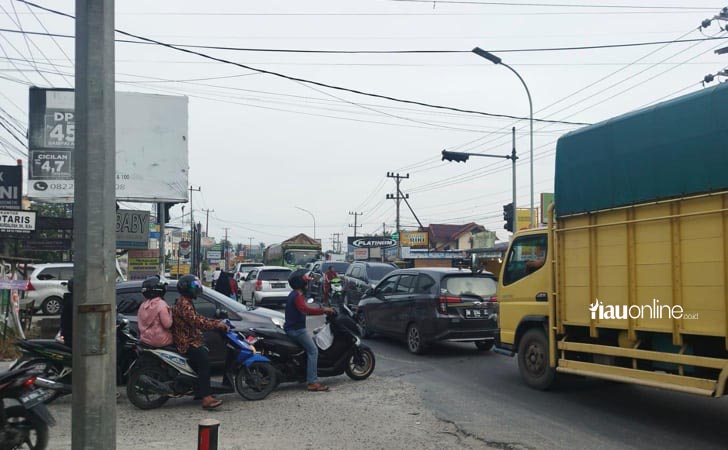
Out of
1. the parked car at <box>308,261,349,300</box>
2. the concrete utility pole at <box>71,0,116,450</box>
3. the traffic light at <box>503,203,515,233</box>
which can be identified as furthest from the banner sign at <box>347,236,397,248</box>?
the concrete utility pole at <box>71,0,116,450</box>

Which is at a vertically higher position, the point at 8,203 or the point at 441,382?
the point at 8,203

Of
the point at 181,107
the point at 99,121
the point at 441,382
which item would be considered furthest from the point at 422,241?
the point at 99,121

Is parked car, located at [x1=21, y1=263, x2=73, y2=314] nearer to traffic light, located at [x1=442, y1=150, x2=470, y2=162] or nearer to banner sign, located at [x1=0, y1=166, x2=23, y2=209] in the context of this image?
banner sign, located at [x1=0, y1=166, x2=23, y2=209]

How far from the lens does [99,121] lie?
13.1 ft

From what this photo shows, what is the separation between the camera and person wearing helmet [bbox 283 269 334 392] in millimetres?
8703

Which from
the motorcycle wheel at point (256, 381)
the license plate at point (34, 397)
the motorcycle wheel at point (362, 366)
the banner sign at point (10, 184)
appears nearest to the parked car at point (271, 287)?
the banner sign at point (10, 184)

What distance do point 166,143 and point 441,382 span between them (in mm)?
13113

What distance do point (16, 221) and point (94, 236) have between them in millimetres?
10508

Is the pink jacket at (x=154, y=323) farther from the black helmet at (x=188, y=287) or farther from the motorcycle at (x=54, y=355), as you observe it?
the motorcycle at (x=54, y=355)

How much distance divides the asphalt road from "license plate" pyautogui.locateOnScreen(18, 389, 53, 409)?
13.5 feet

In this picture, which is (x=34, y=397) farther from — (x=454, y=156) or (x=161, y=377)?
(x=454, y=156)

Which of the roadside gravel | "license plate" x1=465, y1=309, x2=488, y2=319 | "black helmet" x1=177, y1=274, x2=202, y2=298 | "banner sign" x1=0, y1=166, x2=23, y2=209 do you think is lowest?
the roadside gravel

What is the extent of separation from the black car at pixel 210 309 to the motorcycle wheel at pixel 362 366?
142cm

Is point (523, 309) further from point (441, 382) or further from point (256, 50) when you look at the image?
point (256, 50)
